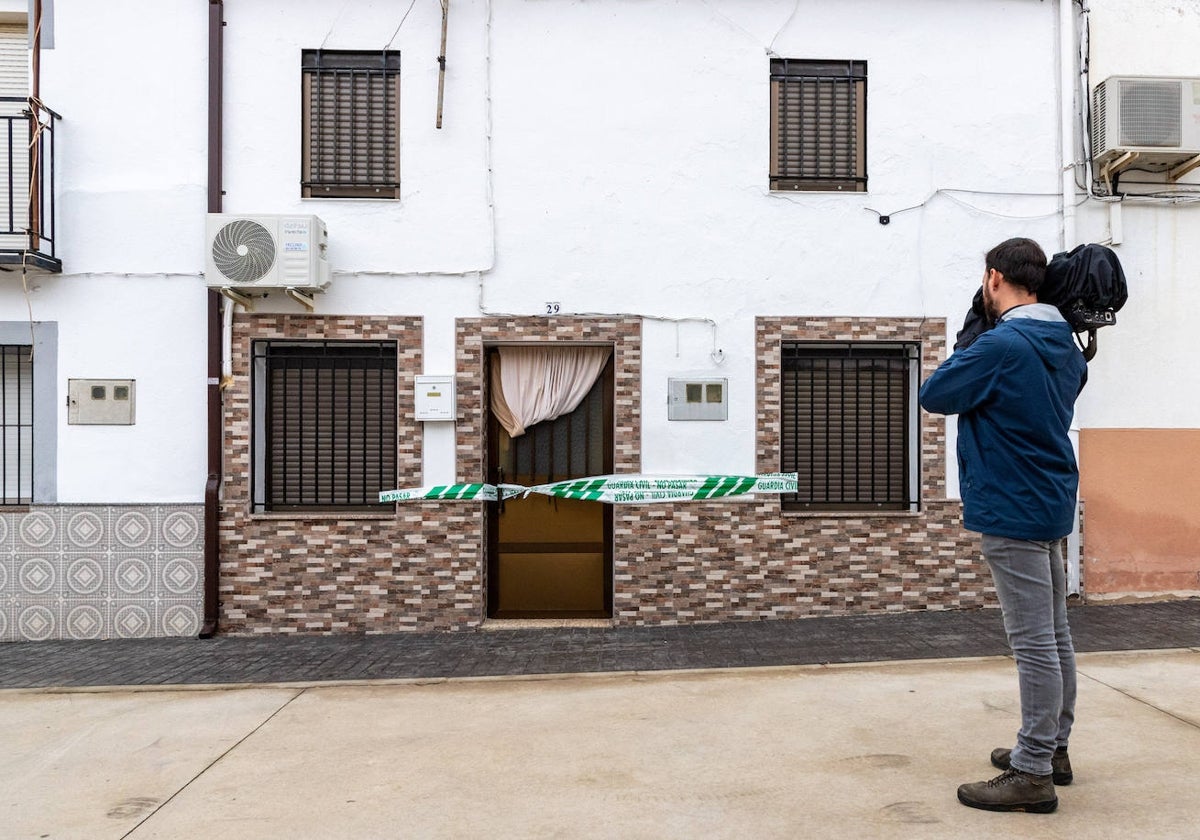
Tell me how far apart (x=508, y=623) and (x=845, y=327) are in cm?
362

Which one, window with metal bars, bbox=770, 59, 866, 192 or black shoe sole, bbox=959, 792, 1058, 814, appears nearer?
black shoe sole, bbox=959, 792, 1058, 814

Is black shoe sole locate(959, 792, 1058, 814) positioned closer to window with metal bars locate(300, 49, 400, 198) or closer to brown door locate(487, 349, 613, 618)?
brown door locate(487, 349, 613, 618)

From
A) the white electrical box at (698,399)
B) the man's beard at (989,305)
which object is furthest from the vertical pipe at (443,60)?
the man's beard at (989,305)

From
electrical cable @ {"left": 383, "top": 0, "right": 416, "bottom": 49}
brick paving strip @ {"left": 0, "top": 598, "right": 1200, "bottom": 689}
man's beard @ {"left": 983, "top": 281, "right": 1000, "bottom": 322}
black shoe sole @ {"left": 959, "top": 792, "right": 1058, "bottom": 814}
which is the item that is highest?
electrical cable @ {"left": 383, "top": 0, "right": 416, "bottom": 49}

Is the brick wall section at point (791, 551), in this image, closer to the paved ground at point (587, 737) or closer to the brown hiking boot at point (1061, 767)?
the paved ground at point (587, 737)

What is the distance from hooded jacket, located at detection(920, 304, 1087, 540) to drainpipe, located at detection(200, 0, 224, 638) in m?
5.60

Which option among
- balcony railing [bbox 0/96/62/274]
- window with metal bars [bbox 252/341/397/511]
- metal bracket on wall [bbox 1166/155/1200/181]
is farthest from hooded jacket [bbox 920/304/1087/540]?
balcony railing [bbox 0/96/62/274]

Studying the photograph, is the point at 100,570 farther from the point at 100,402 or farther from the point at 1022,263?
the point at 1022,263

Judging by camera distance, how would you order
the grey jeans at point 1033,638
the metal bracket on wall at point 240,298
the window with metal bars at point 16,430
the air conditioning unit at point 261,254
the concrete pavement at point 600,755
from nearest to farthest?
the grey jeans at point 1033,638
the concrete pavement at point 600,755
the air conditioning unit at point 261,254
the metal bracket on wall at point 240,298
the window with metal bars at point 16,430

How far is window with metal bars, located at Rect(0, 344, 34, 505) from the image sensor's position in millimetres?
7098

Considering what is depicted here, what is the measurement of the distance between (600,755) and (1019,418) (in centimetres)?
231

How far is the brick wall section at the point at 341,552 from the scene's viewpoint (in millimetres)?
6957

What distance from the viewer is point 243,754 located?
13.7 ft

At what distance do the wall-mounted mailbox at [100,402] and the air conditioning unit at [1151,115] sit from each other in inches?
317
